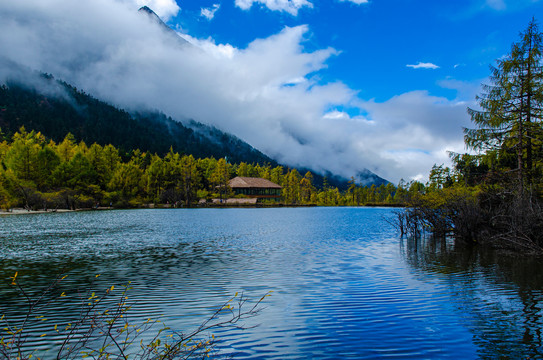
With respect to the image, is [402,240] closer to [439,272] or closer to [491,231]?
[491,231]

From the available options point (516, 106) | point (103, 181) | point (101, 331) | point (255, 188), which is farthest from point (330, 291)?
point (255, 188)

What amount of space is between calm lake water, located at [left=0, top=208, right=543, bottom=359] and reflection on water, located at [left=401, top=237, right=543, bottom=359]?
0.12ft

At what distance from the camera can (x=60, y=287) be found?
1205cm

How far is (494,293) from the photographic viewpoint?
1088 cm

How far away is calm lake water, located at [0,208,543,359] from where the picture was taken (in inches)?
287

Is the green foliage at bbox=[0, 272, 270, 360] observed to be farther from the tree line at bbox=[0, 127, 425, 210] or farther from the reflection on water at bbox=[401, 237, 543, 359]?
the tree line at bbox=[0, 127, 425, 210]

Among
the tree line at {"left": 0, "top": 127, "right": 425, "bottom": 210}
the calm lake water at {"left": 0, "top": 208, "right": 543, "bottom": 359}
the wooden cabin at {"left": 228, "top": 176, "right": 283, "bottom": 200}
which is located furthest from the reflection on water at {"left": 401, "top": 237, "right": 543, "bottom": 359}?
the wooden cabin at {"left": 228, "top": 176, "right": 283, "bottom": 200}

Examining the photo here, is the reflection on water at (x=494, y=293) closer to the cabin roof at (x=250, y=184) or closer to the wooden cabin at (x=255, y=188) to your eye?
the cabin roof at (x=250, y=184)

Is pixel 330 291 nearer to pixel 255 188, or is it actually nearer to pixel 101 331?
pixel 101 331

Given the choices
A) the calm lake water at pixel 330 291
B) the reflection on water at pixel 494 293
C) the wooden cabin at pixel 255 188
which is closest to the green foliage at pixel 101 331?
the calm lake water at pixel 330 291

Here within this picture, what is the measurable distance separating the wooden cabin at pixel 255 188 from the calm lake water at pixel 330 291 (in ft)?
287

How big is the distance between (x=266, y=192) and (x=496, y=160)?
307 feet

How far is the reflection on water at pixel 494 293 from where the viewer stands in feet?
23.9

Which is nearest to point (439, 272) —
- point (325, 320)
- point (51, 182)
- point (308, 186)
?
point (325, 320)
